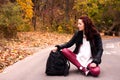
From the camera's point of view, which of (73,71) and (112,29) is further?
(112,29)

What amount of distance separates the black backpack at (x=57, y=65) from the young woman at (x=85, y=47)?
232 millimetres

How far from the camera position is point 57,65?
1063cm

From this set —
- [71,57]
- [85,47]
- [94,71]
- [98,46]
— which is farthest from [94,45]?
[94,71]

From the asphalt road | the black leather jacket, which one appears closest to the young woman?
the black leather jacket

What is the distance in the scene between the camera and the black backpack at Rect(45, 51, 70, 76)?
1061cm

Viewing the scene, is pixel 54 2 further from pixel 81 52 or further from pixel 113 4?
pixel 81 52

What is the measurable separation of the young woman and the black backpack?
23 cm

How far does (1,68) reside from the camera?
41.6ft

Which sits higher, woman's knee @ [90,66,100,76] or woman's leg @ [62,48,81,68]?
woman's leg @ [62,48,81,68]

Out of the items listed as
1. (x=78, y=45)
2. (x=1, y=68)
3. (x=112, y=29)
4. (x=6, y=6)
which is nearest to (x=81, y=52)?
(x=78, y=45)

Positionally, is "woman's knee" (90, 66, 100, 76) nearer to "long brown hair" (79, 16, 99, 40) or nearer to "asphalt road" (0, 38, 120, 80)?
"asphalt road" (0, 38, 120, 80)

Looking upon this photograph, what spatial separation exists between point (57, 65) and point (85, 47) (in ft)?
3.36

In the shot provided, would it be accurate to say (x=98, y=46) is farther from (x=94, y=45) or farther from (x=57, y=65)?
(x=57, y=65)

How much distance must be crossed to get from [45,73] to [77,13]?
36015mm
